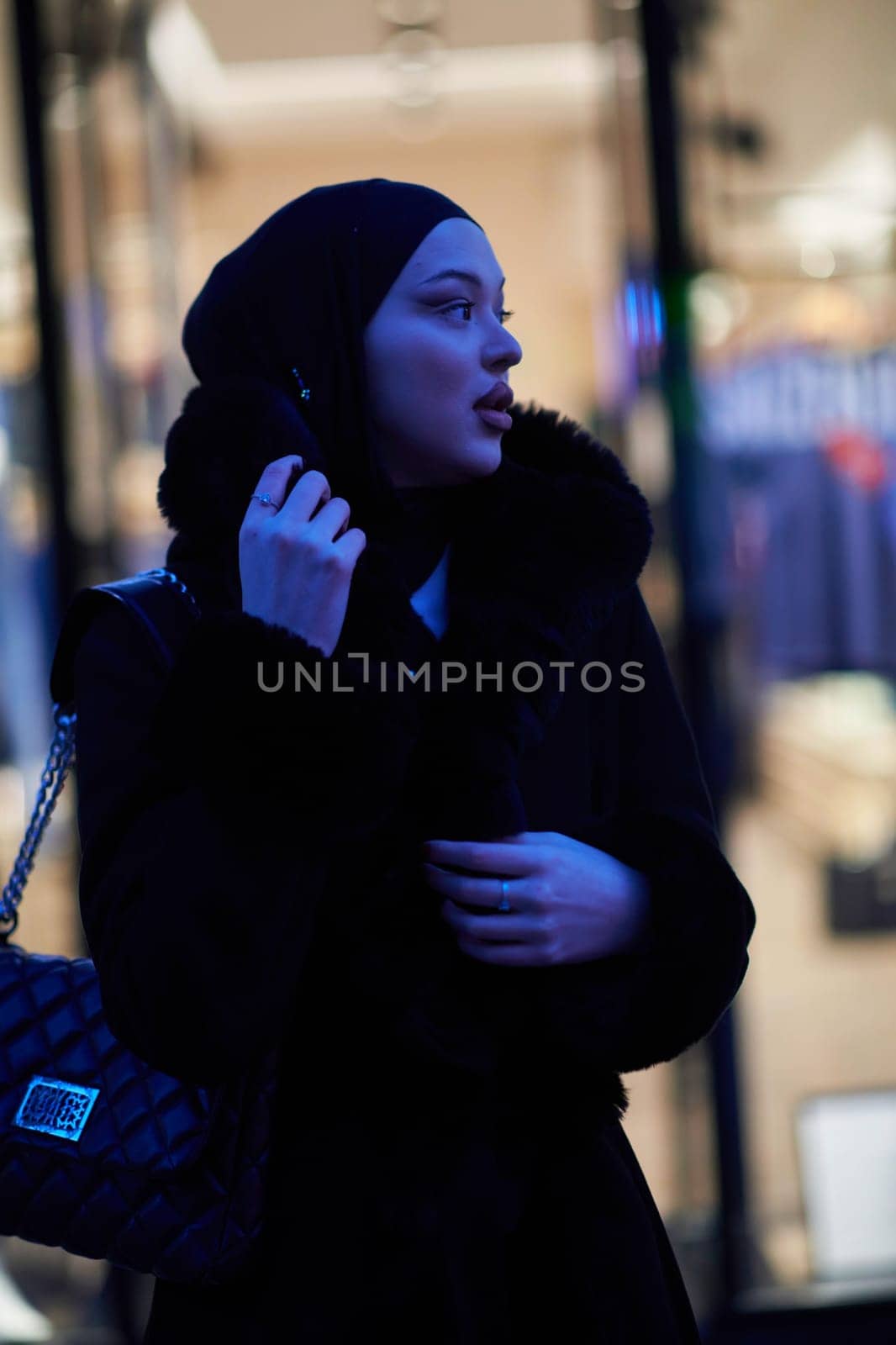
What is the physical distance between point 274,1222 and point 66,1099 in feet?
0.61

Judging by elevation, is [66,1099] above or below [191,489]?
below

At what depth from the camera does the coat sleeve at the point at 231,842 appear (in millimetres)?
758

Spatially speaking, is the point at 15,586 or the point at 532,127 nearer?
the point at 15,586

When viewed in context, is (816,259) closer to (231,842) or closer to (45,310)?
(45,310)

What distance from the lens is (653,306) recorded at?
7.71 feet

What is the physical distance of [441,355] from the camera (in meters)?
0.90

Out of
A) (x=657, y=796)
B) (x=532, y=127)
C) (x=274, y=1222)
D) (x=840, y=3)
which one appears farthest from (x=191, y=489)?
(x=532, y=127)

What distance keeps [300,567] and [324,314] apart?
24 centimetres

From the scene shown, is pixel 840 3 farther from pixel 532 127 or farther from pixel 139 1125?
pixel 139 1125

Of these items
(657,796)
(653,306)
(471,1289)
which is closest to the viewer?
(471,1289)

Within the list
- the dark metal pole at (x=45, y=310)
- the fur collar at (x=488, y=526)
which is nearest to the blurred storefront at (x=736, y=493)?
the dark metal pole at (x=45, y=310)

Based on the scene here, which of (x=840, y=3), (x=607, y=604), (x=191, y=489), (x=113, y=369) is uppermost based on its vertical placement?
(x=840, y=3)

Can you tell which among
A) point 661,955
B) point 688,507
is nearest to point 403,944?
point 661,955

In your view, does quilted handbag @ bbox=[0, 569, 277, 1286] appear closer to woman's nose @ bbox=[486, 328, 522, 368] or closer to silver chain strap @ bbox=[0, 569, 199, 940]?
silver chain strap @ bbox=[0, 569, 199, 940]
